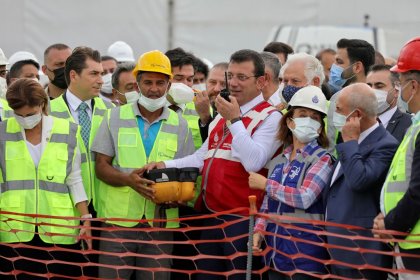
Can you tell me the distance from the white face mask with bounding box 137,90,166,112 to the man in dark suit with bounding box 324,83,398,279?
1.48 m

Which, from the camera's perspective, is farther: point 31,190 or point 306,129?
point 31,190

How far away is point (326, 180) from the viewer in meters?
6.50

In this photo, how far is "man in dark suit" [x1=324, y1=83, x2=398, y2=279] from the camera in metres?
6.14

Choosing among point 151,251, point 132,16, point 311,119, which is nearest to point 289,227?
point 311,119

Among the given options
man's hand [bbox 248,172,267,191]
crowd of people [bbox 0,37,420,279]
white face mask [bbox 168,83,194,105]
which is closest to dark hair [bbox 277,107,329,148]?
crowd of people [bbox 0,37,420,279]

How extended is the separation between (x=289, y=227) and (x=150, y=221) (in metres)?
1.03

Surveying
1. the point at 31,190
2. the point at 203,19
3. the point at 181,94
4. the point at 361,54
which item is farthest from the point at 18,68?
the point at 203,19

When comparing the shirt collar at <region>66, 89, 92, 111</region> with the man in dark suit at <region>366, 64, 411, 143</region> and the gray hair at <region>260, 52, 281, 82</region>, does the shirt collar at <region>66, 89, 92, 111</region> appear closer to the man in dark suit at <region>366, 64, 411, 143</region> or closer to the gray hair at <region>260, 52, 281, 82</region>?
the gray hair at <region>260, 52, 281, 82</region>

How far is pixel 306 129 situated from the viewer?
6645 mm

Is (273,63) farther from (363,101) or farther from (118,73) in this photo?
(118,73)

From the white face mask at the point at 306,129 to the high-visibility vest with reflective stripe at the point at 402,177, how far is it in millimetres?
796

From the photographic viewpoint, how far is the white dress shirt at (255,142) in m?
6.81

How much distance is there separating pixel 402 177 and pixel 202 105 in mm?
2186

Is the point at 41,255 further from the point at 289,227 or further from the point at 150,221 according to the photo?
the point at 289,227
